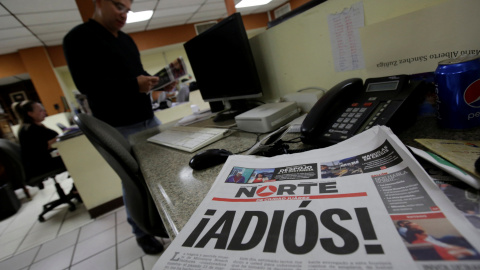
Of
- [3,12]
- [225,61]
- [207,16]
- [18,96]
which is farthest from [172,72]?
[18,96]

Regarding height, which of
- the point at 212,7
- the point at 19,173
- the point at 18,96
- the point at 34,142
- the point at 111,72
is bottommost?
the point at 19,173

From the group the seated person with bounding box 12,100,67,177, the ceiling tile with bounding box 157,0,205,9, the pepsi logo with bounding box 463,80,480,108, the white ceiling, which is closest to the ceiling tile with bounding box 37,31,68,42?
the white ceiling

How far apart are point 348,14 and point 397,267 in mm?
729

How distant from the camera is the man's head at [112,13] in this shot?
1.52 metres

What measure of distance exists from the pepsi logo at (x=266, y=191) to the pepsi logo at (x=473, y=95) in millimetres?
416

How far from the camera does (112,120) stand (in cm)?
157

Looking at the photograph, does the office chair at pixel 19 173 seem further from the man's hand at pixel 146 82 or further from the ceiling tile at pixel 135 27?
the ceiling tile at pixel 135 27

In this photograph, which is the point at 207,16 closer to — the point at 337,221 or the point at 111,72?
the point at 111,72

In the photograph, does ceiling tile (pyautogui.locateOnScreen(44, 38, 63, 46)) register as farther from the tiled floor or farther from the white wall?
the white wall

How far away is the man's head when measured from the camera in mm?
1521

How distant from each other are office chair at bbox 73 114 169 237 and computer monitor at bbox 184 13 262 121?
52 cm

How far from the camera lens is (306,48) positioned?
35.1 inches

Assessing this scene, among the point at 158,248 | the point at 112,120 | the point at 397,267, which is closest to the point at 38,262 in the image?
the point at 158,248

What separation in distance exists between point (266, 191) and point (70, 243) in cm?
251
